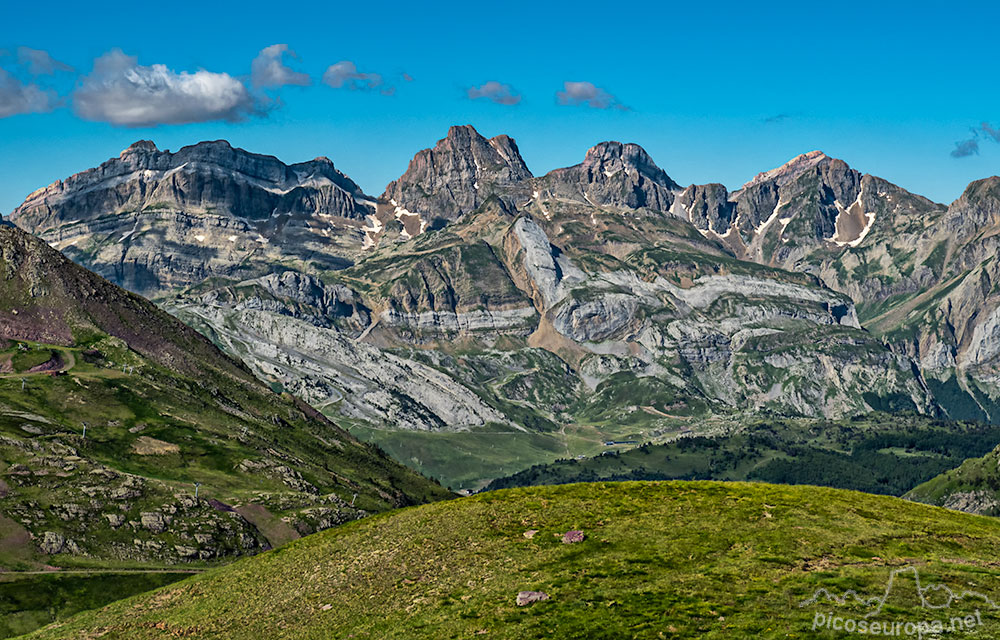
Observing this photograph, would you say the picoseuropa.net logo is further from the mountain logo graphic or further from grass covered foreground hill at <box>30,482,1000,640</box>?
grass covered foreground hill at <box>30,482,1000,640</box>

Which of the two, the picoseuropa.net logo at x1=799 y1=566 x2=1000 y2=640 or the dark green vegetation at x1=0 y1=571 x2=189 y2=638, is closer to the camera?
the picoseuropa.net logo at x1=799 y1=566 x2=1000 y2=640

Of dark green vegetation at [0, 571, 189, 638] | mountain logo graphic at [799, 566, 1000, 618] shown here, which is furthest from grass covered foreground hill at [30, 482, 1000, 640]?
dark green vegetation at [0, 571, 189, 638]

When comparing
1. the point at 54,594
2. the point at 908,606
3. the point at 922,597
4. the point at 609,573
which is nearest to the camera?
the point at 908,606

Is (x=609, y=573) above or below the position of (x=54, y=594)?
above

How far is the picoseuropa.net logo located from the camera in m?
67.4

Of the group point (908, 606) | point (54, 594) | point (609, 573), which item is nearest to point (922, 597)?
point (908, 606)

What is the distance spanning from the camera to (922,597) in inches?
2879

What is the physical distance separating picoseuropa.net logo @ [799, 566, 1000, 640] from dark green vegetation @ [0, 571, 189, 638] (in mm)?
137490

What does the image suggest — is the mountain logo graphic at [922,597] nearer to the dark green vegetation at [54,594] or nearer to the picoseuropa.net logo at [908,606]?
the picoseuropa.net logo at [908,606]

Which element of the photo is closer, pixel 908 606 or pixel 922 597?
pixel 908 606

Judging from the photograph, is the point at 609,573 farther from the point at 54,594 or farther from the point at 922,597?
the point at 54,594

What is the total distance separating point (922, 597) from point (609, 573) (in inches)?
1031

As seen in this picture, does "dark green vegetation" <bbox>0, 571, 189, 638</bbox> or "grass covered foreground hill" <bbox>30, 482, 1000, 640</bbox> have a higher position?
"grass covered foreground hill" <bbox>30, 482, 1000, 640</bbox>

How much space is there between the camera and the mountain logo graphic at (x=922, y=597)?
71.7m
